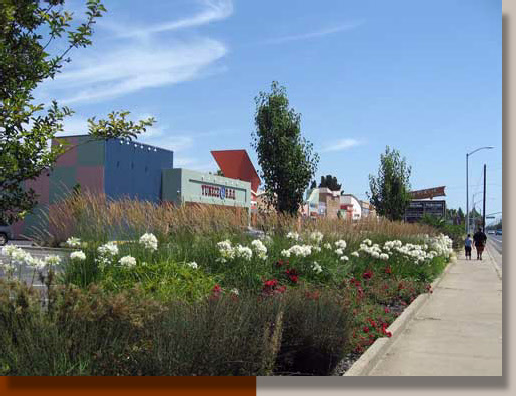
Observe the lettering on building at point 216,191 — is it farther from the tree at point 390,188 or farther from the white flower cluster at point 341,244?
the white flower cluster at point 341,244

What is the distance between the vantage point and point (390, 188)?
30.4 m

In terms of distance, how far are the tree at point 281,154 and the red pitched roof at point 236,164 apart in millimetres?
507

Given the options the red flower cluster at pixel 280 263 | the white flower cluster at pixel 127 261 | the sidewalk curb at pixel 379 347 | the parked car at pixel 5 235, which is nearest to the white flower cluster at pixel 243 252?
the red flower cluster at pixel 280 263

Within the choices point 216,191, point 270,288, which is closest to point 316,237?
point 270,288

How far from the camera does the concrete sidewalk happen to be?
6.13 meters

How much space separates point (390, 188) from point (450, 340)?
23316 mm

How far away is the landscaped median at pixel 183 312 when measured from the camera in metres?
4.23

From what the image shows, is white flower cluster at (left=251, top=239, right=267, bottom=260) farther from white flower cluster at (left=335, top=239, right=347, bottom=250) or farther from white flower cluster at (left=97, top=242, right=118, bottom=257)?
white flower cluster at (left=335, top=239, right=347, bottom=250)

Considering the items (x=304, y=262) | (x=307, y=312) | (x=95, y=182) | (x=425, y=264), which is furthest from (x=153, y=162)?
(x=307, y=312)

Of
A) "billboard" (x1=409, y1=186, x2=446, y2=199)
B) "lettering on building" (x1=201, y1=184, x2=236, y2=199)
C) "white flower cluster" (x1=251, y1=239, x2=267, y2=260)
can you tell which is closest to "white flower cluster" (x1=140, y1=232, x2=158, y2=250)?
"white flower cluster" (x1=251, y1=239, x2=267, y2=260)

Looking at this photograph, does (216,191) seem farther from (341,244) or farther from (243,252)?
(243,252)

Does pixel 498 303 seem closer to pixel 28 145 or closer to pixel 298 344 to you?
pixel 298 344

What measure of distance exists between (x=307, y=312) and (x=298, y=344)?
13.5 inches

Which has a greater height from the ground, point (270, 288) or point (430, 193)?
point (430, 193)
